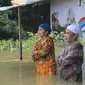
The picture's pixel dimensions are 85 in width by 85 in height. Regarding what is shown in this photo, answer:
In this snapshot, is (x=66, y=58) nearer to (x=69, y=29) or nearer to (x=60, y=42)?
(x=69, y=29)

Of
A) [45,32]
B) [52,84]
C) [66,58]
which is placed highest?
[45,32]

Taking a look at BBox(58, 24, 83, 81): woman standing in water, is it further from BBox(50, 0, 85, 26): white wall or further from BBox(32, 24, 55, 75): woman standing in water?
BBox(50, 0, 85, 26): white wall

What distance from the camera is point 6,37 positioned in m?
19.4

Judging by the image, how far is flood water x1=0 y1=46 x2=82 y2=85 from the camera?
8164 millimetres

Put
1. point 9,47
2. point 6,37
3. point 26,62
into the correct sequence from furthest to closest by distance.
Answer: point 6,37 → point 9,47 → point 26,62

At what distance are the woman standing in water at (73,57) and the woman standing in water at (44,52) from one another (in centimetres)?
96

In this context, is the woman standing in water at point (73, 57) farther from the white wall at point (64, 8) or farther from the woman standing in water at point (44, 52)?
the white wall at point (64, 8)

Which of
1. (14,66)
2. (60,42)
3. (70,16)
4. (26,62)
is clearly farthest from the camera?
(70,16)

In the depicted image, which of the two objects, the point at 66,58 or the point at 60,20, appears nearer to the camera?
the point at 66,58

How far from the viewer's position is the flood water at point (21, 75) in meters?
8.16

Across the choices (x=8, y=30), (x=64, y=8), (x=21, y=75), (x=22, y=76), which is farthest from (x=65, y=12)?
(x=22, y=76)

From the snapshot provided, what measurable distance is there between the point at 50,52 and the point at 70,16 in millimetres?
14796

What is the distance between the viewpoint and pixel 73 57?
7363 mm

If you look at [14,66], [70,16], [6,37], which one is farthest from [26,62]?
[70,16]
